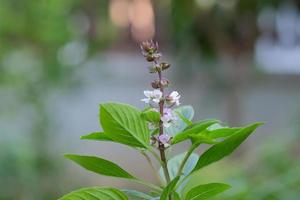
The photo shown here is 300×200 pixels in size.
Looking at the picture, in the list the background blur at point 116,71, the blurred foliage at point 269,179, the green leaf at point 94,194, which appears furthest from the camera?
the background blur at point 116,71

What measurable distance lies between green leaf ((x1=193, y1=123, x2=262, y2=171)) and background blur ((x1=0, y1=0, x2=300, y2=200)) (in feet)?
6.04

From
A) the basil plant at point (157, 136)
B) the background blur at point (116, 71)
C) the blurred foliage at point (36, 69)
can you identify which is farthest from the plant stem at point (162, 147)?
the blurred foliage at point (36, 69)

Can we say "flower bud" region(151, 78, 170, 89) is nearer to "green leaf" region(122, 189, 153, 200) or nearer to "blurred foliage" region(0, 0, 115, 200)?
"green leaf" region(122, 189, 153, 200)

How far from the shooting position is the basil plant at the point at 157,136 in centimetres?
32

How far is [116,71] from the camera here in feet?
18.0

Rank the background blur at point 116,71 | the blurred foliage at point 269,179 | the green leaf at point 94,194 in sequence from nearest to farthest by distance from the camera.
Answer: the green leaf at point 94,194, the blurred foliage at point 269,179, the background blur at point 116,71

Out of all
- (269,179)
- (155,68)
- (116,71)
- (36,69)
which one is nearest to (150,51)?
(155,68)

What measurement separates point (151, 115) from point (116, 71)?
5.17 meters

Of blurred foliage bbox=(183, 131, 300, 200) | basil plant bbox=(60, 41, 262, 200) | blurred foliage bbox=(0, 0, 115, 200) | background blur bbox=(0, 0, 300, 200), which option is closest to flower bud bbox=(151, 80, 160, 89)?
basil plant bbox=(60, 41, 262, 200)

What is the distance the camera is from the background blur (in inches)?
146

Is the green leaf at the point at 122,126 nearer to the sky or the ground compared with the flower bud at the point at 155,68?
nearer to the ground

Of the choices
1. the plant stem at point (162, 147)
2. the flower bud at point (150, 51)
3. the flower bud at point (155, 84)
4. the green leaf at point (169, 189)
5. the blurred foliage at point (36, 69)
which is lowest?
the green leaf at point (169, 189)

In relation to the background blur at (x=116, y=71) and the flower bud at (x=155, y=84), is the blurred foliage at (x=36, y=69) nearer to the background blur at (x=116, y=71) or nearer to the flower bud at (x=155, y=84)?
the background blur at (x=116, y=71)

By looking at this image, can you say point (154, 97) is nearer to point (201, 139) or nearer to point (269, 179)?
point (201, 139)
